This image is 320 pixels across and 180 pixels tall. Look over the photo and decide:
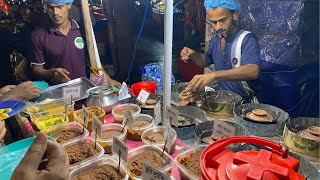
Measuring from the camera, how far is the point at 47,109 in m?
2.21

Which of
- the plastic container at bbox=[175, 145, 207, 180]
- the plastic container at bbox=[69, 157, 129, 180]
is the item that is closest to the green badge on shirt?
the plastic container at bbox=[69, 157, 129, 180]

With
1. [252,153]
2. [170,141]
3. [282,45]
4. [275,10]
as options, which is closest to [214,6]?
[275,10]

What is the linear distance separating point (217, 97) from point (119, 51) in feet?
9.76

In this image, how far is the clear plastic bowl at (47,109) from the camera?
6.85 ft

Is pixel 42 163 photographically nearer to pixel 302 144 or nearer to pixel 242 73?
pixel 302 144

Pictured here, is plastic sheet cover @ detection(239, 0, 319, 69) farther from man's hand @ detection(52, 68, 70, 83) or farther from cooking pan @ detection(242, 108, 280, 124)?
man's hand @ detection(52, 68, 70, 83)

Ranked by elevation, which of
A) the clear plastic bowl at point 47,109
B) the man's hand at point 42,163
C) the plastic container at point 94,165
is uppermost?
the man's hand at point 42,163

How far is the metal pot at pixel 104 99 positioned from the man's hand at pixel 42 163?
1245 millimetres

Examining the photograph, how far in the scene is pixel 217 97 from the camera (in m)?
2.32

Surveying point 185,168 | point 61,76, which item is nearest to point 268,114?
point 185,168

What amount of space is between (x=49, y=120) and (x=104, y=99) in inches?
17.8

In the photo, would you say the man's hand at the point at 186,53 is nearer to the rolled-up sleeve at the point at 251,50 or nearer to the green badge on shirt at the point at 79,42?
the rolled-up sleeve at the point at 251,50

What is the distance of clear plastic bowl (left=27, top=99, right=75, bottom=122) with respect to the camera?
209 cm

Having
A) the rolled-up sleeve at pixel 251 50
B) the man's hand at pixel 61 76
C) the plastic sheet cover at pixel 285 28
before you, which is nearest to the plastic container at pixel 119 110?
the man's hand at pixel 61 76
